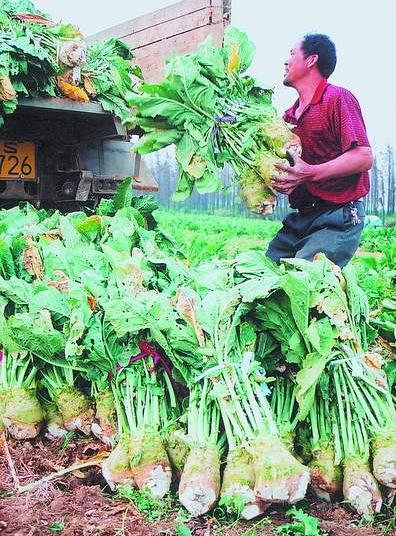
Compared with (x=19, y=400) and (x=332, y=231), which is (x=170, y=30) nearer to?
(x=332, y=231)

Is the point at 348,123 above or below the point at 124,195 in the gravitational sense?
above

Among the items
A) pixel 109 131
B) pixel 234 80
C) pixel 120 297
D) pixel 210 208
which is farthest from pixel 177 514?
pixel 210 208

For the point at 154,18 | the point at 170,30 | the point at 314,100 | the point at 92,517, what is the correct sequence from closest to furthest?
the point at 92,517 < the point at 314,100 < the point at 170,30 < the point at 154,18

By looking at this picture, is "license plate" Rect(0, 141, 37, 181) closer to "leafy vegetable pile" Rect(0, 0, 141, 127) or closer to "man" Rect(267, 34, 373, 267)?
"leafy vegetable pile" Rect(0, 0, 141, 127)

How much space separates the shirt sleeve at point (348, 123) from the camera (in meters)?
4.49

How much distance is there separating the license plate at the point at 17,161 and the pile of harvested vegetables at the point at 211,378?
2.54 meters

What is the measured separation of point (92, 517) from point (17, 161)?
13.8ft

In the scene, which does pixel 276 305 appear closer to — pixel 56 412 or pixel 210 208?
pixel 56 412

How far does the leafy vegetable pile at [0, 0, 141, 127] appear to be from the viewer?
18.5ft

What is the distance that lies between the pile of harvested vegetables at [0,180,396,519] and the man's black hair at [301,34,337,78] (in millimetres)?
1713

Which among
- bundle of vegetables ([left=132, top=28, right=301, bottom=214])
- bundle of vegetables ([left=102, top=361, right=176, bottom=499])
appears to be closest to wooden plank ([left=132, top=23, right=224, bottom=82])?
bundle of vegetables ([left=132, top=28, right=301, bottom=214])

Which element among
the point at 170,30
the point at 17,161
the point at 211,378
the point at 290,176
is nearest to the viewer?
the point at 211,378

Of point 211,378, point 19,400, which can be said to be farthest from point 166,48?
point 211,378

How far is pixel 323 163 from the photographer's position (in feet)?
15.2
